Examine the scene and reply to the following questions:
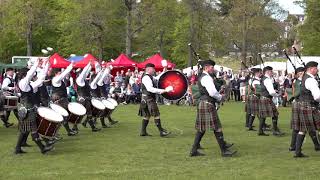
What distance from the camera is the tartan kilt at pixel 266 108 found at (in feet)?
39.4

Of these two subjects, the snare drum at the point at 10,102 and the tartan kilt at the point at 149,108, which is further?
the snare drum at the point at 10,102

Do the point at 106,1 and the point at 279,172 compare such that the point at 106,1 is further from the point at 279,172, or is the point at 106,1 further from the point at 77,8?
the point at 279,172

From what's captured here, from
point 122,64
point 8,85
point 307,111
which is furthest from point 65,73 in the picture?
point 122,64

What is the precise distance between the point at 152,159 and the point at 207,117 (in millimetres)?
1227

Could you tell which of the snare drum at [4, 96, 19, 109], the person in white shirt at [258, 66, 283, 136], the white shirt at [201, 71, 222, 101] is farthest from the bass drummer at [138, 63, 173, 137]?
the snare drum at [4, 96, 19, 109]

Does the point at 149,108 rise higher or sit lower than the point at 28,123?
higher

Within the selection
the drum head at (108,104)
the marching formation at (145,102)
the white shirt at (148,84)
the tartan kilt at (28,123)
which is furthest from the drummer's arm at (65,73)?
the drum head at (108,104)

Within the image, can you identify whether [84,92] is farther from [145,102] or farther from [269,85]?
[269,85]

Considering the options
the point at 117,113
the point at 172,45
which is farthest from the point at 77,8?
the point at 117,113

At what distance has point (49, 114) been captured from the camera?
376 inches

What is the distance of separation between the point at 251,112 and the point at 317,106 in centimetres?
383

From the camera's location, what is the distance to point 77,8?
41.3 meters

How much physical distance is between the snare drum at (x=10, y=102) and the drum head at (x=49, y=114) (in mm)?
3614

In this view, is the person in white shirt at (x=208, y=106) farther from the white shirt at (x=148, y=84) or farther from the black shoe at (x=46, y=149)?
the black shoe at (x=46, y=149)
